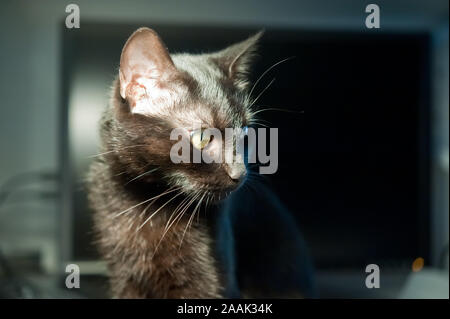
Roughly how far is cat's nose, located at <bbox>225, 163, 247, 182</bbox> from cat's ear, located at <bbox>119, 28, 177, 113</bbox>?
0.11 metres

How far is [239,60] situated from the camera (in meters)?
0.57

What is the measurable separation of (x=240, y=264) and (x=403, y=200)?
0.85ft

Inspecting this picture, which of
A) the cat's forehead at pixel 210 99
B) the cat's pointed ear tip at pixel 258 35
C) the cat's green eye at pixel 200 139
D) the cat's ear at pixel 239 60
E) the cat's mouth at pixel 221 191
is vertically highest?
the cat's pointed ear tip at pixel 258 35

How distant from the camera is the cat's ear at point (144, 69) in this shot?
0.49 m

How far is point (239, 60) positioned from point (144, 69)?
0.12m

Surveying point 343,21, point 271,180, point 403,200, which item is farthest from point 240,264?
point 343,21

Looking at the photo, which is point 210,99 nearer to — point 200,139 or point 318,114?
point 200,139

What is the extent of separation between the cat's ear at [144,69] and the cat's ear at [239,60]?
78 millimetres

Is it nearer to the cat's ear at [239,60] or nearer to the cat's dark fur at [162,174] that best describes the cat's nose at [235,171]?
the cat's dark fur at [162,174]

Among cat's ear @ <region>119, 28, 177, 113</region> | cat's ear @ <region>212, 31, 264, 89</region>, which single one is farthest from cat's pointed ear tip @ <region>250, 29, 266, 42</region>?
cat's ear @ <region>119, 28, 177, 113</region>

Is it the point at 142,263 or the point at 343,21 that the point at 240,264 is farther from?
the point at 343,21

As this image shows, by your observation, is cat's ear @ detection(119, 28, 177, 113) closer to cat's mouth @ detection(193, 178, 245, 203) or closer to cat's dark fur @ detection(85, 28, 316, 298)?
cat's dark fur @ detection(85, 28, 316, 298)

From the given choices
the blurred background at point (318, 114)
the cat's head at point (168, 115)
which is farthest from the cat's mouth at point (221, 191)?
the blurred background at point (318, 114)

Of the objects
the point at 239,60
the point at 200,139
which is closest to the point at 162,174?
the point at 200,139
